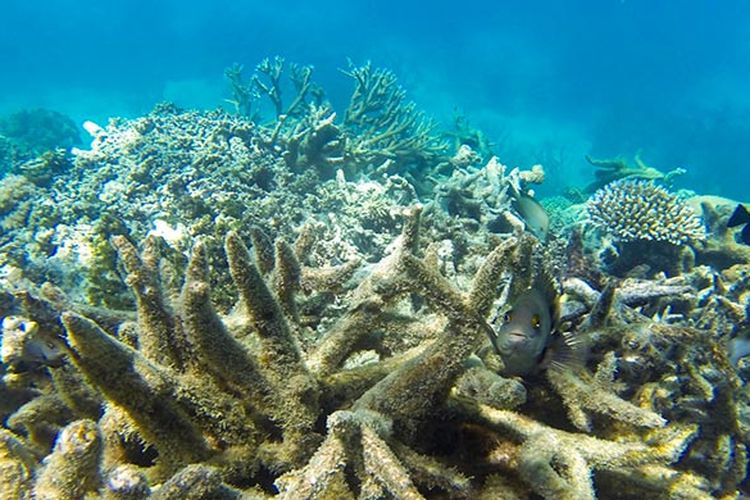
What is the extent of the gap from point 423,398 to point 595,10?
106835 millimetres

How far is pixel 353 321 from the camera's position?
2.29 m

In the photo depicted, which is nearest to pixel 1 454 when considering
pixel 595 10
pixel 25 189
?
pixel 25 189

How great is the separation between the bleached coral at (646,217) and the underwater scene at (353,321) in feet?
0.11

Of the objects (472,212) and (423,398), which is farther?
(472,212)

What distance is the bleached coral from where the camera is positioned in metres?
5.64

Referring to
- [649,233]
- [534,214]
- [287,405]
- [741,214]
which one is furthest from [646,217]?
[287,405]

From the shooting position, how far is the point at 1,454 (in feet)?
5.00

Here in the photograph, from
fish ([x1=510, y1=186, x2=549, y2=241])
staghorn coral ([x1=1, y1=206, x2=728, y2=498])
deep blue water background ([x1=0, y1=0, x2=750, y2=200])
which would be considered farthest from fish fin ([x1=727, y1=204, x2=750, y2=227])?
deep blue water background ([x1=0, y1=0, x2=750, y2=200])

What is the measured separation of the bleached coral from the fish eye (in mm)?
4422

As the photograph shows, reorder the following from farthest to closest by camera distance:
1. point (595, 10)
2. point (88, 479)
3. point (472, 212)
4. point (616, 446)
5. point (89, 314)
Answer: point (595, 10)
point (472, 212)
point (89, 314)
point (616, 446)
point (88, 479)

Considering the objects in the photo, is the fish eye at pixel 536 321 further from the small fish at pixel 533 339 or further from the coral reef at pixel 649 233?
the coral reef at pixel 649 233

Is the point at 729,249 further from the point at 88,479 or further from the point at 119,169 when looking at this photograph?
the point at 119,169

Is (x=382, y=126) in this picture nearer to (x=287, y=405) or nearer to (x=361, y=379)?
(x=361, y=379)

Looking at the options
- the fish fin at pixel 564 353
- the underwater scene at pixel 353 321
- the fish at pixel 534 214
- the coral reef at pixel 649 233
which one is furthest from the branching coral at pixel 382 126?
the fish fin at pixel 564 353
